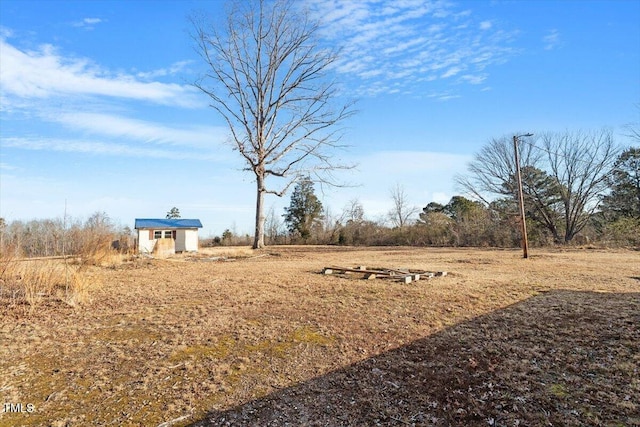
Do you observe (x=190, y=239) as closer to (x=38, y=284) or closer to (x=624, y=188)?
(x=38, y=284)

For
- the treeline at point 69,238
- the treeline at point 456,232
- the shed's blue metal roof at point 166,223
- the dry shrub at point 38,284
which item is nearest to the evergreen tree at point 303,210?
the treeline at point 456,232

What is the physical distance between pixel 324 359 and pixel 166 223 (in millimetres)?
24102

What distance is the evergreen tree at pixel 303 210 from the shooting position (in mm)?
35372

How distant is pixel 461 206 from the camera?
34.0m

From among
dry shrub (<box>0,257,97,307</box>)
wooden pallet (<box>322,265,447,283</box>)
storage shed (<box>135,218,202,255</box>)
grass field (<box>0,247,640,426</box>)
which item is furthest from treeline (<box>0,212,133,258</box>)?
storage shed (<box>135,218,202,255</box>)

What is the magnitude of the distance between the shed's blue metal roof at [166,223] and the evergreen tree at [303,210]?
11513mm

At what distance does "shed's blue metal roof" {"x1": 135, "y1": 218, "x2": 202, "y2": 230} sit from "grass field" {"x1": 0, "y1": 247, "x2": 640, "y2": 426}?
→ 19171 mm

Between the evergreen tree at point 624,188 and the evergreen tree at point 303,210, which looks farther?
the evergreen tree at point 303,210

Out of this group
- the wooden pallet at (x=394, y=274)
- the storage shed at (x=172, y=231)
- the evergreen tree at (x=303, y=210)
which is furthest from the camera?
the evergreen tree at (x=303, y=210)

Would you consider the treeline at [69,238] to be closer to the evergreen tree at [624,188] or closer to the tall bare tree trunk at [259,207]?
the tall bare tree trunk at [259,207]

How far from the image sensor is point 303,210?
3566 centimetres

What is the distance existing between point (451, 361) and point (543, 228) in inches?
1112

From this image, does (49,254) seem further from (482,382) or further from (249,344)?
(482,382)

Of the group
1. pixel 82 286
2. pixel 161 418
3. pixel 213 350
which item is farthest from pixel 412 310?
pixel 82 286
